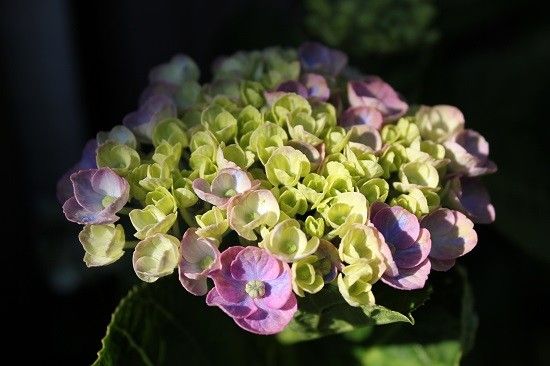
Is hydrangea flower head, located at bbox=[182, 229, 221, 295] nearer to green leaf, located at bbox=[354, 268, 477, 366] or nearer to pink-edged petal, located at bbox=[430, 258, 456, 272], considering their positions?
pink-edged petal, located at bbox=[430, 258, 456, 272]

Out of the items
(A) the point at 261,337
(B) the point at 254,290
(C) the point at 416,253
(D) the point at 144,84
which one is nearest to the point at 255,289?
(B) the point at 254,290

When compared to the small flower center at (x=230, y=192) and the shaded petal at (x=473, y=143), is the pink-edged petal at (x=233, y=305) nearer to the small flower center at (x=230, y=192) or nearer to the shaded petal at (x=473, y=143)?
the small flower center at (x=230, y=192)

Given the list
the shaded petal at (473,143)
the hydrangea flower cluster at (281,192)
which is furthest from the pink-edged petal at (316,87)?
the shaded petal at (473,143)

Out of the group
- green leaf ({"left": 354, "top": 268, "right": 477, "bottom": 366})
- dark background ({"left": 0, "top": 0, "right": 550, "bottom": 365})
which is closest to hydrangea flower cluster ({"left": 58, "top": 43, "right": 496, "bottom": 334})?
green leaf ({"left": 354, "top": 268, "right": 477, "bottom": 366})

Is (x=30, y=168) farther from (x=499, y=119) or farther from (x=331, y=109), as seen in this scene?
(x=331, y=109)

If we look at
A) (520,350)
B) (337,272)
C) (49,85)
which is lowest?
(520,350)

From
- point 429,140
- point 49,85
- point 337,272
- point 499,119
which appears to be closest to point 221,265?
point 337,272

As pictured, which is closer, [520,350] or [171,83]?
[171,83]
